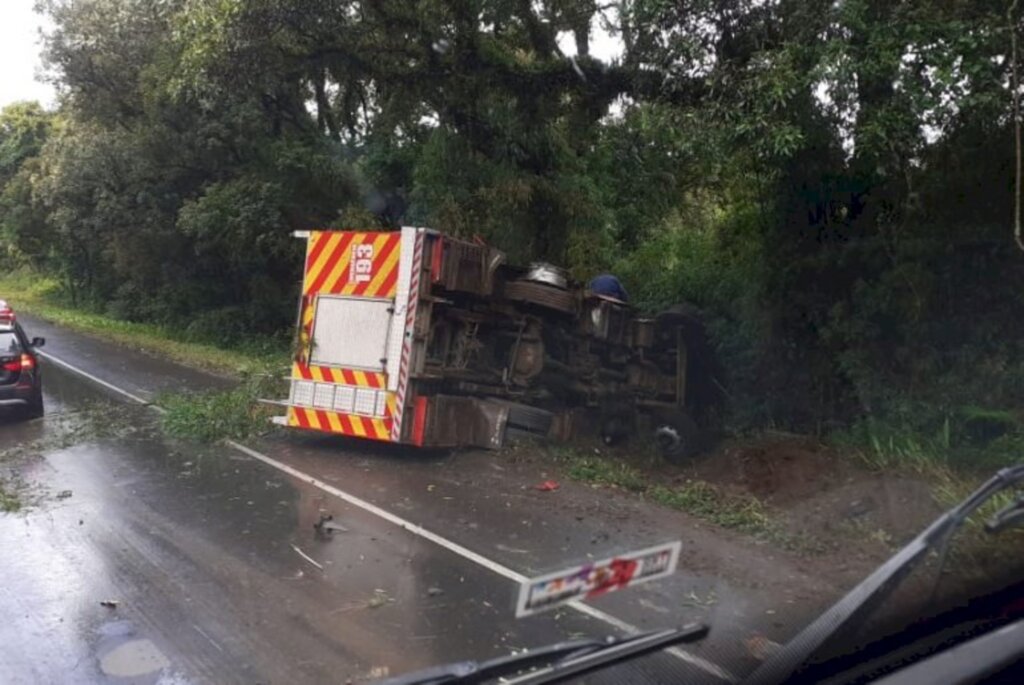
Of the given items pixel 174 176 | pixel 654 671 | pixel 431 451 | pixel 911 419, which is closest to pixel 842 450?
pixel 911 419

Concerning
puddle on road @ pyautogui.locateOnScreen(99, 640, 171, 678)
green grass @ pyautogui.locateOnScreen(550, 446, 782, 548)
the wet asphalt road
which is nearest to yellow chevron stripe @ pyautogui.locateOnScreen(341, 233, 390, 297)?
the wet asphalt road

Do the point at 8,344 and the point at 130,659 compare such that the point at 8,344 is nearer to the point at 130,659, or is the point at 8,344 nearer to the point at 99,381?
the point at 99,381

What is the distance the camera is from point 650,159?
1320 centimetres

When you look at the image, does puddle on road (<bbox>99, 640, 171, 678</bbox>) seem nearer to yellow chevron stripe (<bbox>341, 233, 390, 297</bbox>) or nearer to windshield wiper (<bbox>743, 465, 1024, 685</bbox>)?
windshield wiper (<bbox>743, 465, 1024, 685</bbox>)

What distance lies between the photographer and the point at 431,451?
10.9 metres

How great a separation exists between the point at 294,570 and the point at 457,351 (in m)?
4.29

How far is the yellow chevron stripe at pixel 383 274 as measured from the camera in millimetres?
10227

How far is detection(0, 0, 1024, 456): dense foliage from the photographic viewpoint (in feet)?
29.8

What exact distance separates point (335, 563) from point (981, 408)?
19.2 ft

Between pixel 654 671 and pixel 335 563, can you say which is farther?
pixel 335 563

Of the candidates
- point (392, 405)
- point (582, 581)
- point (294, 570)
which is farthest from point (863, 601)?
point (392, 405)

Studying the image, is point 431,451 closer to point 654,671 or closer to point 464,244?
point 464,244

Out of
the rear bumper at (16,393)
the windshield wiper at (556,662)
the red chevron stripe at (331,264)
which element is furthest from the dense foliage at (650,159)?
the windshield wiper at (556,662)

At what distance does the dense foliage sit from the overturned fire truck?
141 cm
